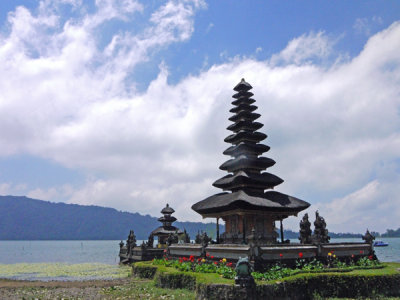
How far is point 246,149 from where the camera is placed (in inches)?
1268

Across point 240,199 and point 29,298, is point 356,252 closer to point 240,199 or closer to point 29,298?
point 240,199

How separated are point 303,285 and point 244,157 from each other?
1480cm

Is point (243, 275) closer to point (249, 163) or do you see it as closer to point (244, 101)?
point (249, 163)

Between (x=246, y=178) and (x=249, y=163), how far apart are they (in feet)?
6.84

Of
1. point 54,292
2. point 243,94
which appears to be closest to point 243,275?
point 54,292

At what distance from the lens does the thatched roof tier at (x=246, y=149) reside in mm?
32312

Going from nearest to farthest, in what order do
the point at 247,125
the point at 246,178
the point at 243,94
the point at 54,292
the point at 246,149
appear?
the point at 54,292, the point at 246,178, the point at 246,149, the point at 247,125, the point at 243,94

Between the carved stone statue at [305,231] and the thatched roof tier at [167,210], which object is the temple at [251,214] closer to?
the carved stone statue at [305,231]

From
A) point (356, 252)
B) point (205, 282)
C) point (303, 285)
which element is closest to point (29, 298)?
point (205, 282)

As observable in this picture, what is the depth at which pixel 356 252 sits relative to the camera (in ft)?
82.3

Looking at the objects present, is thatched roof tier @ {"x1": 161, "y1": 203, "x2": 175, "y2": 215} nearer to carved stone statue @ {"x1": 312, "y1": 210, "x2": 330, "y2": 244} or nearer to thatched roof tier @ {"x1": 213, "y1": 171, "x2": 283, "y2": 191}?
thatched roof tier @ {"x1": 213, "y1": 171, "x2": 283, "y2": 191}

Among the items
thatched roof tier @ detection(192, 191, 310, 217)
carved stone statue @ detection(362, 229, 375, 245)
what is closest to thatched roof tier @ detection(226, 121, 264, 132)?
thatched roof tier @ detection(192, 191, 310, 217)

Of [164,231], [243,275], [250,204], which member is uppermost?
[250,204]

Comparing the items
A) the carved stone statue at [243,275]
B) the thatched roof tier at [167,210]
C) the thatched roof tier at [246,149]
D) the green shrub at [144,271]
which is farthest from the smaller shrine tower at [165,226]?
the carved stone statue at [243,275]
